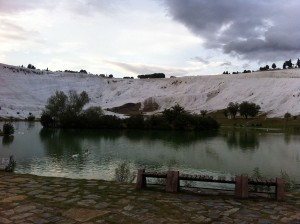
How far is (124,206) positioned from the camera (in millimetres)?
7719

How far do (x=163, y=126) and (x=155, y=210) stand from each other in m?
65.2

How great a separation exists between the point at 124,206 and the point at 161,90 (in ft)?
457

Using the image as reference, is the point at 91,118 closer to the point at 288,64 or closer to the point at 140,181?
the point at 140,181

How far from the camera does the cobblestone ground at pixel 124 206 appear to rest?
6902 mm

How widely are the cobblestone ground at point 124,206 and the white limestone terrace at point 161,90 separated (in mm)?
93880

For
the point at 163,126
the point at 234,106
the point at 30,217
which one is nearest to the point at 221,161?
the point at 30,217

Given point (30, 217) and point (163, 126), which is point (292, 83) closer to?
point (163, 126)

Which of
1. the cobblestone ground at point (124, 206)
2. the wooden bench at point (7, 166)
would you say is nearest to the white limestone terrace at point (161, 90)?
the wooden bench at point (7, 166)

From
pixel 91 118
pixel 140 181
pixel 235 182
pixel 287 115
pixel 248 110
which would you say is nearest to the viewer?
pixel 235 182

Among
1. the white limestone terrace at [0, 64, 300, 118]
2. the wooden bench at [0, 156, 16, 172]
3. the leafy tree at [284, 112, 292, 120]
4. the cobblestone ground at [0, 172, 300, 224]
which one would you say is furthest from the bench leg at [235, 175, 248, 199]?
the white limestone terrace at [0, 64, 300, 118]

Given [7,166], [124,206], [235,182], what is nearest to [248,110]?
[7,166]

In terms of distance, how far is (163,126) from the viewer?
72.6 metres

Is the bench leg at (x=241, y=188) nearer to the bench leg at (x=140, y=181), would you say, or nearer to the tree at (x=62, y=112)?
the bench leg at (x=140, y=181)

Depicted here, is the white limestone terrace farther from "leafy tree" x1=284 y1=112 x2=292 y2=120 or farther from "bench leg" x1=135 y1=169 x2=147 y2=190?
"bench leg" x1=135 y1=169 x2=147 y2=190
